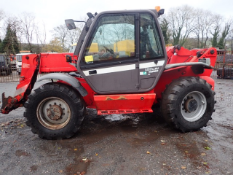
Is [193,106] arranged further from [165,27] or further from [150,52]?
[165,27]

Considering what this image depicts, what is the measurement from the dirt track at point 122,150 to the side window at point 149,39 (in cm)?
167

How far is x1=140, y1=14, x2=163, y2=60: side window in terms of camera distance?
12.2 ft

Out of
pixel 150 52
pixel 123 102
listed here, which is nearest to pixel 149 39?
pixel 150 52

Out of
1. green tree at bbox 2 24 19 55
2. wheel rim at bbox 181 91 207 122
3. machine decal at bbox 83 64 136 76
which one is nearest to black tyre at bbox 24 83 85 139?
machine decal at bbox 83 64 136 76

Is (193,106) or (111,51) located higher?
(111,51)

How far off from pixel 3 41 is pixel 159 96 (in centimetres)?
3632

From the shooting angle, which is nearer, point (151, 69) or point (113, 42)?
point (113, 42)

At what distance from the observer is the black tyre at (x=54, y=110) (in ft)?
12.1

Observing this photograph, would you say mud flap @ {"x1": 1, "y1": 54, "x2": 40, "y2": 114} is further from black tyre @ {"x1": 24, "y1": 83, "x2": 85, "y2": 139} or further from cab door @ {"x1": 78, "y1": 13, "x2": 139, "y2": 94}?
cab door @ {"x1": 78, "y1": 13, "x2": 139, "y2": 94}

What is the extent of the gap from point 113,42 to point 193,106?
2191 millimetres

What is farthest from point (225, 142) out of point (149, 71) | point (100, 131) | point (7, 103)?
point (7, 103)

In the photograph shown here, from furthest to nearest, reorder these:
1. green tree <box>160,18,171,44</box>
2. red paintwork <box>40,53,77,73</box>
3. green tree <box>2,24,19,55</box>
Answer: green tree <box>2,24,19,55</box>, green tree <box>160,18,171,44</box>, red paintwork <box>40,53,77,73</box>

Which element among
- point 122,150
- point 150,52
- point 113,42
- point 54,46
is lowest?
point 122,150

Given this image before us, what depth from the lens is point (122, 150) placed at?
3.35 metres
